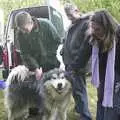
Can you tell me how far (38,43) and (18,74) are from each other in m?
0.33

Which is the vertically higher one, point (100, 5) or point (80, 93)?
point (100, 5)

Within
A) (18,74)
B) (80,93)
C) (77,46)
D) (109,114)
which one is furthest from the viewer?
(80,93)

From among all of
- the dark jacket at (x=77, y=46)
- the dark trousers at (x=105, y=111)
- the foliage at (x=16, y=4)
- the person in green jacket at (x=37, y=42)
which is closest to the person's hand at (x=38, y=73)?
the person in green jacket at (x=37, y=42)

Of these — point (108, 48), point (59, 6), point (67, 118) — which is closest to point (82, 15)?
point (59, 6)

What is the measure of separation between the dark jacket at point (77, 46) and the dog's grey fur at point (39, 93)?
149mm

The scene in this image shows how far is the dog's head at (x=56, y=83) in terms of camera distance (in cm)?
314

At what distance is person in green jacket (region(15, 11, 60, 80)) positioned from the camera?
3123 millimetres

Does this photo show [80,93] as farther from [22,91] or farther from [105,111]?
[105,111]

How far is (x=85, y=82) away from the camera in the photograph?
127 inches

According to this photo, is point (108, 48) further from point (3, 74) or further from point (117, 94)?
point (3, 74)

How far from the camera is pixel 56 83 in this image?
10.3ft

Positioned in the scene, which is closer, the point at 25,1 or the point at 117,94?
the point at 117,94

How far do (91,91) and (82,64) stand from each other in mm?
370

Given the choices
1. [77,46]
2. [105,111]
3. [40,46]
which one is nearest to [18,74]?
[40,46]
